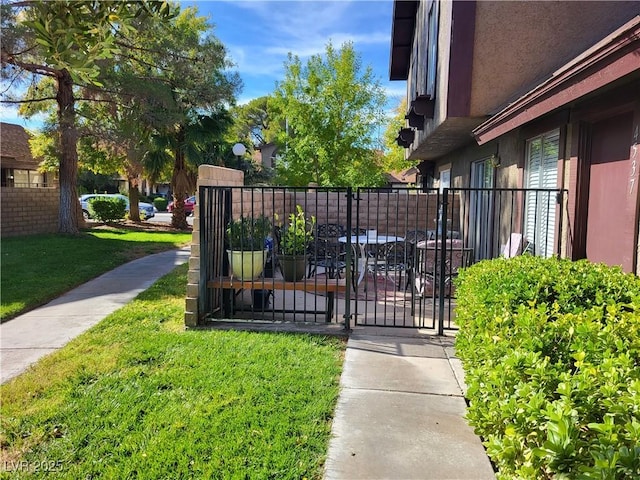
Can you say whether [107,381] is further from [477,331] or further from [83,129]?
[83,129]

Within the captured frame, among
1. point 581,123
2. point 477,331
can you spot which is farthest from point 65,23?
point 581,123

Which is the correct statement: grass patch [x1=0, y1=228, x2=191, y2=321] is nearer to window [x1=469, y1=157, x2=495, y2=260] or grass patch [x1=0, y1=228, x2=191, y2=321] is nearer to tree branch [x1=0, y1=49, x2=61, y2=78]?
tree branch [x1=0, y1=49, x2=61, y2=78]

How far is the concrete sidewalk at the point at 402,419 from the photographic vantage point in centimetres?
276

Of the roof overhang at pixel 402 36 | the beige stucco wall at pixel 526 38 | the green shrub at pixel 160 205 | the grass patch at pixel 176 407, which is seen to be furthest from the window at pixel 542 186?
the green shrub at pixel 160 205

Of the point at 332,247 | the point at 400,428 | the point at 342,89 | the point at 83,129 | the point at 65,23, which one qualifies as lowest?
the point at 400,428

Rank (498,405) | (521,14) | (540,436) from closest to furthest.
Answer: (540,436) → (498,405) → (521,14)

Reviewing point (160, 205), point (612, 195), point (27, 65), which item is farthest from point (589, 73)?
point (160, 205)

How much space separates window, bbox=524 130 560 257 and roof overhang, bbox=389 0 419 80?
7327 millimetres

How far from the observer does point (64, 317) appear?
20.2ft

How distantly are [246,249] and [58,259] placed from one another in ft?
21.8

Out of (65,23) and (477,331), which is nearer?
(65,23)

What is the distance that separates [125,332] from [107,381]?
1.53 metres

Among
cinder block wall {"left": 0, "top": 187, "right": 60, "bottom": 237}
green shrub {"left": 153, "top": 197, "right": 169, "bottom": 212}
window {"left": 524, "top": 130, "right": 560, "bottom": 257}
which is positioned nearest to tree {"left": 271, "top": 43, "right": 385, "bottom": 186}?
cinder block wall {"left": 0, "top": 187, "right": 60, "bottom": 237}

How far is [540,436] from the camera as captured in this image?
64.3 inches
